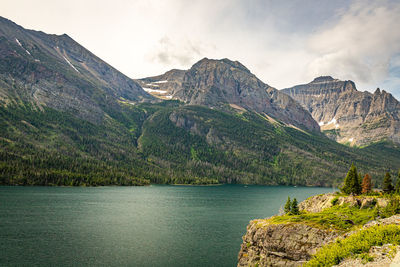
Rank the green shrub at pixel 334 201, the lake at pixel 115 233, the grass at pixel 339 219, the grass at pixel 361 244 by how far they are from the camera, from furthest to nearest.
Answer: the lake at pixel 115 233 < the green shrub at pixel 334 201 < the grass at pixel 339 219 < the grass at pixel 361 244

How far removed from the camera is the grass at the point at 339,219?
46972mm

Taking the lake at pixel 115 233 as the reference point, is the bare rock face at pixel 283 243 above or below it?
above

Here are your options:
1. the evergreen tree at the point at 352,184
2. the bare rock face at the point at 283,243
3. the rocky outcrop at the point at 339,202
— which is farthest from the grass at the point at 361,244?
the evergreen tree at the point at 352,184

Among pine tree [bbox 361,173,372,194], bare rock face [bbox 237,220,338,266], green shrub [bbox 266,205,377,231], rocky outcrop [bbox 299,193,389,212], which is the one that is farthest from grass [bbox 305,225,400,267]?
pine tree [bbox 361,173,372,194]

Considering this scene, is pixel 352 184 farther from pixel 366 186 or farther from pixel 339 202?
pixel 339 202

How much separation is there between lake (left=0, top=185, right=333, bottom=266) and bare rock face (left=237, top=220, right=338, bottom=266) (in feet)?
47.2

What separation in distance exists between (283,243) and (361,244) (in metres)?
26.5

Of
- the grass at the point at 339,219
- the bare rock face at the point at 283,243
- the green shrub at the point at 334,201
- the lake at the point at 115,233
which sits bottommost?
the lake at the point at 115,233

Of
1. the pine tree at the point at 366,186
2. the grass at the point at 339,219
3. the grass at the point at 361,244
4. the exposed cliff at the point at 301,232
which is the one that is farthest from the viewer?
the pine tree at the point at 366,186

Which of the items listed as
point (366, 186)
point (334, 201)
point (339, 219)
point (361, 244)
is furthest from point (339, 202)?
point (361, 244)

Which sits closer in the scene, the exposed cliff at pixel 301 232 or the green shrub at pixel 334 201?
the exposed cliff at pixel 301 232

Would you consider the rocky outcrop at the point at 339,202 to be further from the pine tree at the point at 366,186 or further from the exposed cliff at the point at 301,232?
the pine tree at the point at 366,186

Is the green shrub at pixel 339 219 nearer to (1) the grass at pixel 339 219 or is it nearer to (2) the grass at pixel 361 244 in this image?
(1) the grass at pixel 339 219

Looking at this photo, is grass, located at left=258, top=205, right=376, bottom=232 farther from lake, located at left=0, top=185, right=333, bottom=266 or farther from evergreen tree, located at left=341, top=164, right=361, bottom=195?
lake, located at left=0, top=185, right=333, bottom=266
